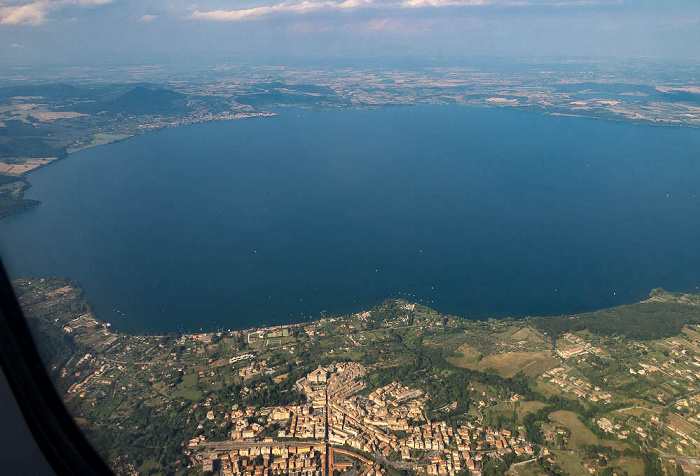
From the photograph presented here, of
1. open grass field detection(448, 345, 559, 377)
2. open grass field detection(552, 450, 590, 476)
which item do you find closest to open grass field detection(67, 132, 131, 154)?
open grass field detection(448, 345, 559, 377)

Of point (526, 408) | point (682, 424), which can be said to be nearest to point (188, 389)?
point (526, 408)

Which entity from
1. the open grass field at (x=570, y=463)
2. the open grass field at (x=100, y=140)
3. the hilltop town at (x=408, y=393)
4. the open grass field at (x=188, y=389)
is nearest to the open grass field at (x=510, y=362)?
the hilltop town at (x=408, y=393)

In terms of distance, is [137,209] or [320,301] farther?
[137,209]

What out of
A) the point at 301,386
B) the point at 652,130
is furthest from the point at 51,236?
the point at 652,130

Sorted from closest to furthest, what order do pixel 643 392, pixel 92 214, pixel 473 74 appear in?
1. pixel 643 392
2. pixel 92 214
3. pixel 473 74

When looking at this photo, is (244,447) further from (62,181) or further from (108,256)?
(62,181)

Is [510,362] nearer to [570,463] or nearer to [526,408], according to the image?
[526,408]

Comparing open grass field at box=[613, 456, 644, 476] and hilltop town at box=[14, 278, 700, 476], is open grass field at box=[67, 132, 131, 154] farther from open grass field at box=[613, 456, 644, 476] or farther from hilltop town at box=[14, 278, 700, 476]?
open grass field at box=[613, 456, 644, 476]

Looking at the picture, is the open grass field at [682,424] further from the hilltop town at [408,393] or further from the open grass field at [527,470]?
the open grass field at [527,470]
